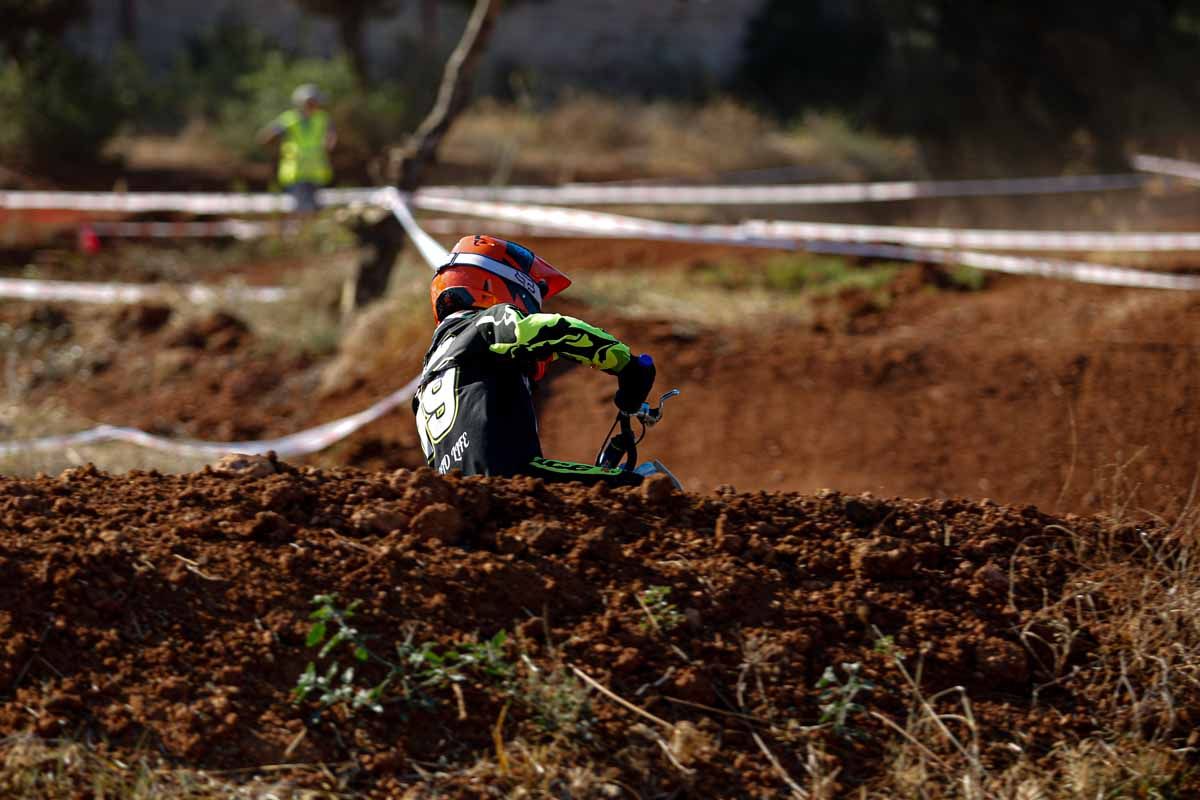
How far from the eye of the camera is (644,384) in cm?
423

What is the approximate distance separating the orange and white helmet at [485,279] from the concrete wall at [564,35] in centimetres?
2667

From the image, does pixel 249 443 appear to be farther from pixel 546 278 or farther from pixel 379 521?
pixel 379 521

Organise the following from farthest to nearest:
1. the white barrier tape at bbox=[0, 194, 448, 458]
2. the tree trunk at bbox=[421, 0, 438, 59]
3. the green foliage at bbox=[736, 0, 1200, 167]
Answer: the tree trunk at bbox=[421, 0, 438, 59] < the green foliage at bbox=[736, 0, 1200, 167] < the white barrier tape at bbox=[0, 194, 448, 458]

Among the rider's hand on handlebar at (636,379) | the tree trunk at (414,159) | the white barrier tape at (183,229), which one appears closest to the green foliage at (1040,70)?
the white barrier tape at (183,229)

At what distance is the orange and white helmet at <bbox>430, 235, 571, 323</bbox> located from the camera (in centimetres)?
489

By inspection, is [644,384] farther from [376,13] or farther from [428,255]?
[376,13]

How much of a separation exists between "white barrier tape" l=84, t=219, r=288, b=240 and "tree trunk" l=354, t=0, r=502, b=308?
200 inches

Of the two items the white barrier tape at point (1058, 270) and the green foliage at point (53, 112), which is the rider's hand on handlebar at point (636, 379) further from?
the green foliage at point (53, 112)

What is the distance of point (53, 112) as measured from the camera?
67.1 feet

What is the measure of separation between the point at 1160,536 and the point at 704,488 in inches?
180

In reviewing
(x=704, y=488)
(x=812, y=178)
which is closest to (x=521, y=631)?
(x=704, y=488)

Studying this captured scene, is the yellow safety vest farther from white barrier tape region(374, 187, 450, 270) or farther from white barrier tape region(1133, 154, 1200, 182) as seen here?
white barrier tape region(1133, 154, 1200, 182)

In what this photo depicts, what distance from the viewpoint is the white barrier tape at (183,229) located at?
1686cm

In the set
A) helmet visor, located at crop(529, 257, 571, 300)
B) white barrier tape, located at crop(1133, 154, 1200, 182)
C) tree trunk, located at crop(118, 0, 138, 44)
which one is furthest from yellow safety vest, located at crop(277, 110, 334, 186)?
tree trunk, located at crop(118, 0, 138, 44)
